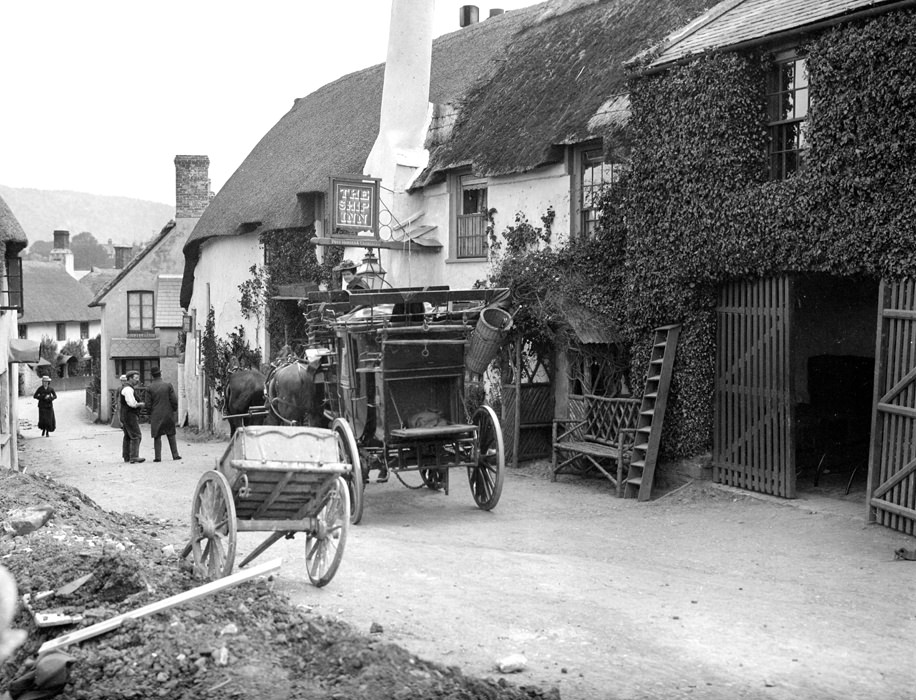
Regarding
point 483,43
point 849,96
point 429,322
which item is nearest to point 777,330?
point 849,96

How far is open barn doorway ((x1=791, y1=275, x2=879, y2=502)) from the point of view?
1419 centimetres

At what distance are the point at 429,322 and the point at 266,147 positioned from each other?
22236mm

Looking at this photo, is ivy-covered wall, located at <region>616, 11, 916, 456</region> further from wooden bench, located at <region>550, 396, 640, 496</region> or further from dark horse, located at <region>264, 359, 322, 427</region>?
dark horse, located at <region>264, 359, 322, 427</region>

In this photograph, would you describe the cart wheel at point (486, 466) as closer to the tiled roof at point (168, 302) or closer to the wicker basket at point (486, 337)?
the wicker basket at point (486, 337)

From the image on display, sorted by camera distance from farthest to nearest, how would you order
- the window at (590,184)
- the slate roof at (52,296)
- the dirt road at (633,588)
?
the slate roof at (52,296) < the window at (590,184) < the dirt road at (633,588)

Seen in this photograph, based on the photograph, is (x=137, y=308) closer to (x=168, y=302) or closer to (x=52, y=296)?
(x=168, y=302)

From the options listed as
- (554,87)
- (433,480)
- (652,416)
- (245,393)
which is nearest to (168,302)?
(245,393)

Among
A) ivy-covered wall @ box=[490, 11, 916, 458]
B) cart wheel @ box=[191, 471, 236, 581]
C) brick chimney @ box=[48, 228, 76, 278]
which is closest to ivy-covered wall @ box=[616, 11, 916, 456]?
ivy-covered wall @ box=[490, 11, 916, 458]

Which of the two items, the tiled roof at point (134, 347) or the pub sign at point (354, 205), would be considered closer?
the pub sign at point (354, 205)

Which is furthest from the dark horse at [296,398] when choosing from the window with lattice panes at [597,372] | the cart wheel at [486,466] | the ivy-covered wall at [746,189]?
the ivy-covered wall at [746,189]

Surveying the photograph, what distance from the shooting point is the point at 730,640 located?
7.24m

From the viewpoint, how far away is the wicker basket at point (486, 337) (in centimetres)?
1282

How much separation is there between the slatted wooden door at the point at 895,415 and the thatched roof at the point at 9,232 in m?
18.0

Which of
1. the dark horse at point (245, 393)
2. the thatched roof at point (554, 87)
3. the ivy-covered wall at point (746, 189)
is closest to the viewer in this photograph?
the ivy-covered wall at point (746, 189)
